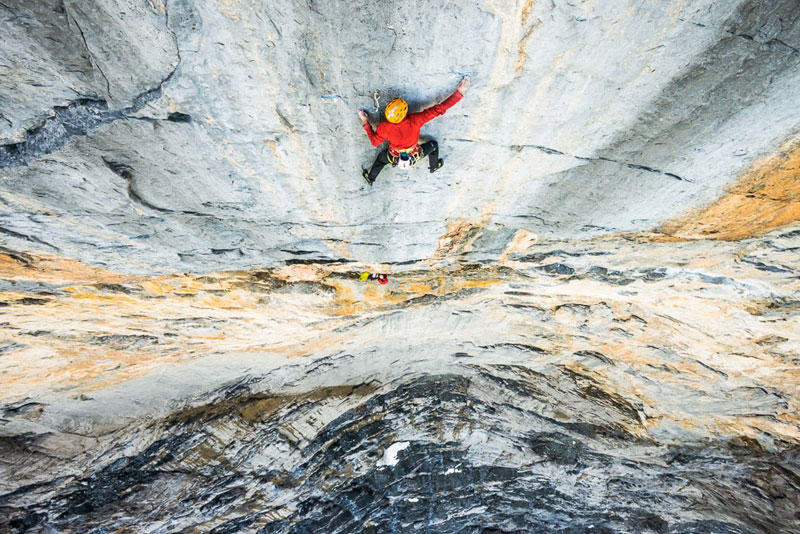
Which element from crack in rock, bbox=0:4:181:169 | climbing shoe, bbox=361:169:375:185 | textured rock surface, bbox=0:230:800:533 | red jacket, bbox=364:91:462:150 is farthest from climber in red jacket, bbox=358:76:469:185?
textured rock surface, bbox=0:230:800:533

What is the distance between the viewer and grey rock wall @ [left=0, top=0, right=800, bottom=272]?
7.33ft

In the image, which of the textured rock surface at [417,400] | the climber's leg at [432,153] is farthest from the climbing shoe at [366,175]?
the textured rock surface at [417,400]

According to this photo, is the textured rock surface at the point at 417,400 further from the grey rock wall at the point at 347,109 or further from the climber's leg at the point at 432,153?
the climber's leg at the point at 432,153

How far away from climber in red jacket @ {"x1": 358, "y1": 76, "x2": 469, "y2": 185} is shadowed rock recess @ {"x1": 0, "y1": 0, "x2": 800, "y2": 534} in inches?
4.1

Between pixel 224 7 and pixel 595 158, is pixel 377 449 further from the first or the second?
pixel 224 7

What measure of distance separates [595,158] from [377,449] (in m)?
6.71

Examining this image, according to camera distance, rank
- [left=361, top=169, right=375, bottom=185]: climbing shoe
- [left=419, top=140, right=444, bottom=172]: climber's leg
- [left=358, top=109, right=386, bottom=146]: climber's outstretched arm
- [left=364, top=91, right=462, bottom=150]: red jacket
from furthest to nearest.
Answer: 1. [left=361, top=169, right=375, bottom=185]: climbing shoe
2. [left=419, top=140, right=444, bottom=172]: climber's leg
3. [left=358, top=109, right=386, bottom=146]: climber's outstretched arm
4. [left=364, top=91, right=462, bottom=150]: red jacket

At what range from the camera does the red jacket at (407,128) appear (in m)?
2.76

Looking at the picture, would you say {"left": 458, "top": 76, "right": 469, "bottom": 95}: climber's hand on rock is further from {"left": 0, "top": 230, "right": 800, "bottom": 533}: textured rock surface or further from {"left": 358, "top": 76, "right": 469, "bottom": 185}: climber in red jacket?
{"left": 0, "top": 230, "right": 800, "bottom": 533}: textured rock surface

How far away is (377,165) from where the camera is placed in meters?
3.35

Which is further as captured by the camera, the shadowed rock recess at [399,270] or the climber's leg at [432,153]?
the climber's leg at [432,153]

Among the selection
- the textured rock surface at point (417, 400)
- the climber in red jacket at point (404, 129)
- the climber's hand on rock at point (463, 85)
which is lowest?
the textured rock surface at point (417, 400)

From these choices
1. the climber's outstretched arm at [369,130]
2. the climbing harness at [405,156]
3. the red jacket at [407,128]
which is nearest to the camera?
the red jacket at [407,128]

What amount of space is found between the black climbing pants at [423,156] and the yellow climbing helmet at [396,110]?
406 millimetres
